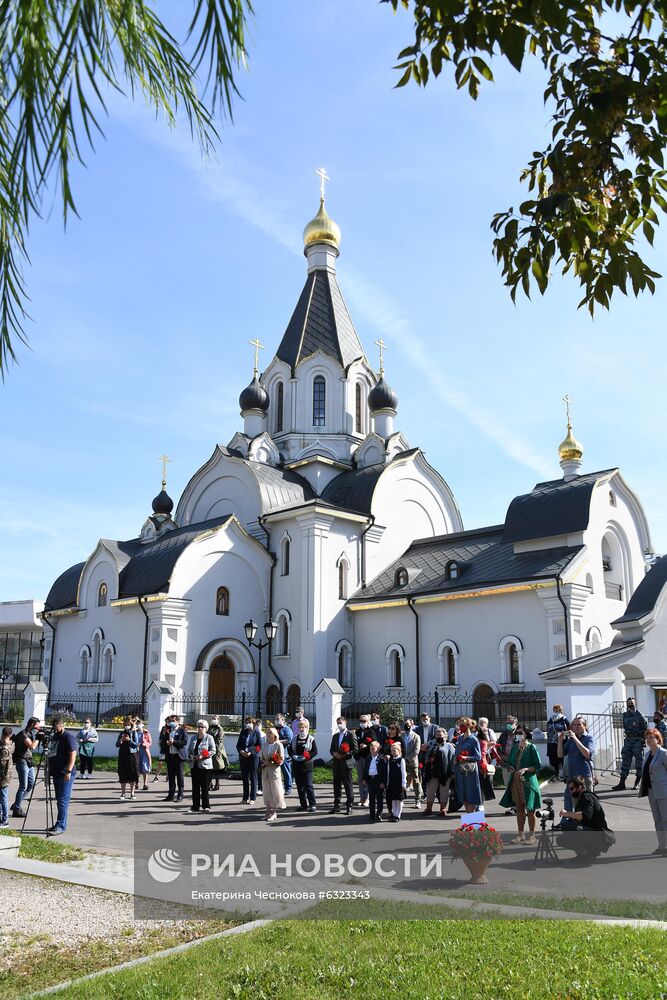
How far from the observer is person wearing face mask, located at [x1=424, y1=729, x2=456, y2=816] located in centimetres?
1317

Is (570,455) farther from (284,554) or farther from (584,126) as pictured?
(584,126)

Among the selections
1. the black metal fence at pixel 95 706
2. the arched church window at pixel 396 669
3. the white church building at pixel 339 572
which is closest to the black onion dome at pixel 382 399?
the white church building at pixel 339 572

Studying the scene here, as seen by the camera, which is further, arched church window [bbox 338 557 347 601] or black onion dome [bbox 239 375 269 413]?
black onion dome [bbox 239 375 269 413]

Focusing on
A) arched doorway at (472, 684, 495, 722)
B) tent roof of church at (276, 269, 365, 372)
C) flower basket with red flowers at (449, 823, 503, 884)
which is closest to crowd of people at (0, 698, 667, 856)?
flower basket with red flowers at (449, 823, 503, 884)

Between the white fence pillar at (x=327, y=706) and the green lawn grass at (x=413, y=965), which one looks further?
the white fence pillar at (x=327, y=706)

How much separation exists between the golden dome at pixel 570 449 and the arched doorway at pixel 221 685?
1332cm

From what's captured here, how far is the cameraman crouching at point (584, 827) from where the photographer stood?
927 centimetres

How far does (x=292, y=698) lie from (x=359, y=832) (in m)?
15.9

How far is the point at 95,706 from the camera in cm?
2956

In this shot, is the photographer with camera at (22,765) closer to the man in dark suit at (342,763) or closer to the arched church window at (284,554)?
the man in dark suit at (342,763)

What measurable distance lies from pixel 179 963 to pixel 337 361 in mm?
30052

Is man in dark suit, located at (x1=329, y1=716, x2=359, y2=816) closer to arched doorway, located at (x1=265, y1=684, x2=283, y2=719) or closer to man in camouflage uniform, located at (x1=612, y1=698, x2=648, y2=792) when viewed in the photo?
man in camouflage uniform, located at (x1=612, y1=698, x2=648, y2=792)

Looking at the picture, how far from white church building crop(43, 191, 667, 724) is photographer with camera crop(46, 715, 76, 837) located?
13.1 metres

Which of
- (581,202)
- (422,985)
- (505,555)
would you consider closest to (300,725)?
(422,985)
